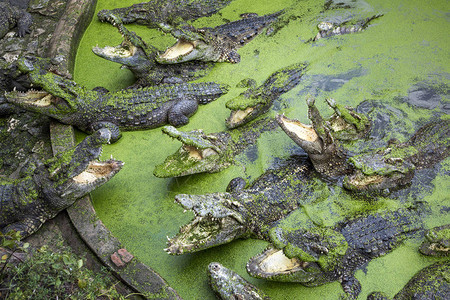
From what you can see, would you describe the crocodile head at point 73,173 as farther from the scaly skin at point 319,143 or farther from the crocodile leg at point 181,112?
the scaly skin at point 319,143

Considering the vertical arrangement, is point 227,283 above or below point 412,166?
below

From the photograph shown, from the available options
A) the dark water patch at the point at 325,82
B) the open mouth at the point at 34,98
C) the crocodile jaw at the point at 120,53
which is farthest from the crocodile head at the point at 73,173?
the dark water patch at the point at 325,82

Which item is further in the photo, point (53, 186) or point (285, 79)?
point (285, 79)

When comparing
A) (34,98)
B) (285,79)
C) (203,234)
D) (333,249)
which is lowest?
(203,234)

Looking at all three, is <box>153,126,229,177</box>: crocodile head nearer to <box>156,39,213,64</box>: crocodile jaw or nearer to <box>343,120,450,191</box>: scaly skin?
<box>343,120,450,191</box>: scaly skin

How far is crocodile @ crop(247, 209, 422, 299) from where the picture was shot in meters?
3.61

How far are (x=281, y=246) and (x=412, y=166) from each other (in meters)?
1.93

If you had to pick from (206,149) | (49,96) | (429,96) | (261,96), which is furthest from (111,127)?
(429,96)

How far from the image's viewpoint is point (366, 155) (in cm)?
451

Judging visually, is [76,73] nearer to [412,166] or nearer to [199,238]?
[199,238]

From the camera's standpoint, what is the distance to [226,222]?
3920mm

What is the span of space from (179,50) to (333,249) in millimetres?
3975

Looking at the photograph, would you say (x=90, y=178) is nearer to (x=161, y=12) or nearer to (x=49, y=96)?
(x=49, y=96)

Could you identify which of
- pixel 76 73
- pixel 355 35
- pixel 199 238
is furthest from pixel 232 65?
pixel 199 238
